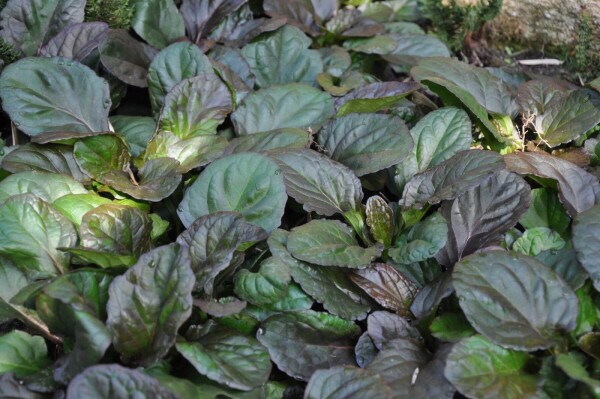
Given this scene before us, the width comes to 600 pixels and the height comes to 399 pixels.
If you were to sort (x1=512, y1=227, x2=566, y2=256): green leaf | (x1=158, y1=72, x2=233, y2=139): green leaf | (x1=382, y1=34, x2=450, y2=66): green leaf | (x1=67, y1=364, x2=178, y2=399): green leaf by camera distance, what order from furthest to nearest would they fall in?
(x1=382, y1=34, x2=450, y2=66): green leaf → (x1=158, y1=72, x2=233, y2=139): green leaf → (x1=512, y1=227, x2=566, y2=256): green leaf → (x1=67, y1=364, x2=178, y2=399): green leaf

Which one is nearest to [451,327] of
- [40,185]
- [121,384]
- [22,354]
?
[121,384]

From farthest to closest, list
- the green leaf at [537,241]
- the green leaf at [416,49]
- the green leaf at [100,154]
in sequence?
the green leaf at [416,49], the green leaf at [100,154], the green leaf at [537,241]

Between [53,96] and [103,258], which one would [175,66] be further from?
[103,258]

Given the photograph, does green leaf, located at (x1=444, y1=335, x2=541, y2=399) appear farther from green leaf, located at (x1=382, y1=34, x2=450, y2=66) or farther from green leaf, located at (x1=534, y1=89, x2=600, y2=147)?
green leaf, located at (x1=382, y1=34, x2=450, y2=66)

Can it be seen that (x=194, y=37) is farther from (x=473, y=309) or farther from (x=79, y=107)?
(x=473, y=309)

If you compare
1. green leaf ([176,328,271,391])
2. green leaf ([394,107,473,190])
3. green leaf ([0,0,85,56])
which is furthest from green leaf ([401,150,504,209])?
green leaf ([0,0,85,56])

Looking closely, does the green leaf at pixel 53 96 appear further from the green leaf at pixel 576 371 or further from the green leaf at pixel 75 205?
the green leaf at pixel 576 371

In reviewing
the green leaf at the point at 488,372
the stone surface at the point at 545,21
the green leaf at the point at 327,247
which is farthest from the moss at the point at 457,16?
the green leaf at the point at 488,372

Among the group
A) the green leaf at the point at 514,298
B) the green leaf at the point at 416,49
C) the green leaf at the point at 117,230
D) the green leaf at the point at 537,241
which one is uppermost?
the green leaf at the point at 416,49
